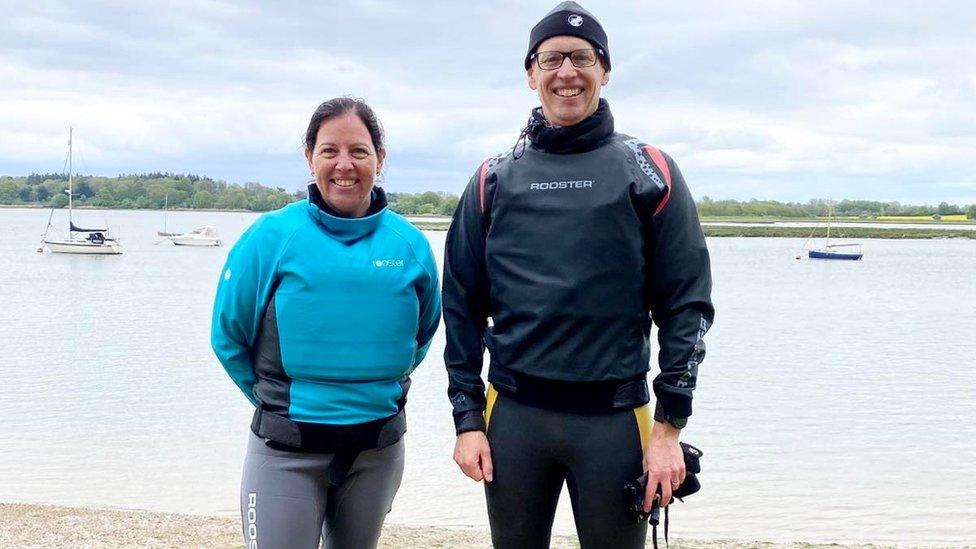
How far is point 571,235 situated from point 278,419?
97cm

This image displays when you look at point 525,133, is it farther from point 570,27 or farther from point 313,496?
point 313,496

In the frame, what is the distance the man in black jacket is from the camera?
99.3 inches

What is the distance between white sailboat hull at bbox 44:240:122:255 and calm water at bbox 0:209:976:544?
2475 cm

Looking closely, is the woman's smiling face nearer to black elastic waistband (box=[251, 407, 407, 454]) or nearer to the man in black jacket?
the man in black jacket

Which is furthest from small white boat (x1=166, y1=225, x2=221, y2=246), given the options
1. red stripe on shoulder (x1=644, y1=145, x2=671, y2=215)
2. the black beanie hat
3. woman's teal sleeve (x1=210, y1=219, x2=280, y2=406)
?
red stripe on shoulder (x1=644, y1=145, x2=671, y2=215)

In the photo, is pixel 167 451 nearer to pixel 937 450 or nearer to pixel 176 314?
pixel 937 450

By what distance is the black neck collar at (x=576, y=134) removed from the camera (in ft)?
8.50

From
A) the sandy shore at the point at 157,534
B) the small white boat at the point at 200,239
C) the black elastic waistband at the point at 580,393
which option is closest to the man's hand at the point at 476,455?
the black elastic waistband at the point at 580,393

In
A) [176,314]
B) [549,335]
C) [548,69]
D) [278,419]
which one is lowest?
[176,314]

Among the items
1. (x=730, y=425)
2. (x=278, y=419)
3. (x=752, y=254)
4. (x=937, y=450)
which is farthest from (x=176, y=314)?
(x=752, y=254)

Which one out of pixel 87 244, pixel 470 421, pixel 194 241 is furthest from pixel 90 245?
pixel 470 421

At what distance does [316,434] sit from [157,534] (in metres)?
2.79

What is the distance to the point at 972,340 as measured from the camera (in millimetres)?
20828

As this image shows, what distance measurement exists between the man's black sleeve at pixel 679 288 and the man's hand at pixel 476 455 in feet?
1.68
